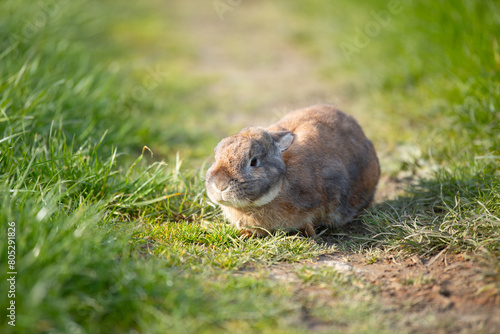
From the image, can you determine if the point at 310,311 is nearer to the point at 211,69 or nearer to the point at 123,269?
the point at 123,269

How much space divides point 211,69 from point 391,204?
515 cm

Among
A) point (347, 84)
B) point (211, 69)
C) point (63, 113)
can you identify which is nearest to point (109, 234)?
point (63, 113)

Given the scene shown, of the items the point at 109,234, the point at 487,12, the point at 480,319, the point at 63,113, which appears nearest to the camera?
the point at 480,319

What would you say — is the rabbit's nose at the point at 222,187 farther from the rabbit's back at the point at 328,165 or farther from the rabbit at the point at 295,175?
the rabbit's back at the point at 328,165

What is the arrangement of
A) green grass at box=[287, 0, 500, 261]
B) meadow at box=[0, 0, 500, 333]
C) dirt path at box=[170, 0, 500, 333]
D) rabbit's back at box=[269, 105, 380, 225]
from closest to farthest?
meadow at box=[0, 0, 500, 333] < dirt path at box=[170, 0, 500, 333] < green grass at box=[287, 0, 500, 261] < rabbit's back at box=[269, 105, 380, 225]

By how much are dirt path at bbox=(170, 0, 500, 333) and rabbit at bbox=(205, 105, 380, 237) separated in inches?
16.8

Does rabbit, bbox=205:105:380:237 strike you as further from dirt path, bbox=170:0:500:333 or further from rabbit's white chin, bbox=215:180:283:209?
dirt path, bbox=170:0:500:333

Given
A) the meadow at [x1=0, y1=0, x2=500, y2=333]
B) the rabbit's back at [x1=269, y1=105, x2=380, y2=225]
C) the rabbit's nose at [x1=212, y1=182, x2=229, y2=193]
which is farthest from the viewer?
the rabbit's back at [x1=269, y1=105, x2=380, y2=225]

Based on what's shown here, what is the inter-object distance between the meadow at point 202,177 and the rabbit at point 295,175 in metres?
0.15

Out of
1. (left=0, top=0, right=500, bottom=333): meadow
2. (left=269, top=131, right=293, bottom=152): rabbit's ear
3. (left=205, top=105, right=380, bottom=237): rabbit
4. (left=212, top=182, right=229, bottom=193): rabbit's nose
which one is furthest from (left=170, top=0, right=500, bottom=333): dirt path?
(left=269, top=131, right=293, bottom=152): rabbit's ear

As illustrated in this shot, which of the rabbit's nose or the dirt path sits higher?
the rabbit's nose

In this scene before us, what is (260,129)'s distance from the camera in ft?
11.2

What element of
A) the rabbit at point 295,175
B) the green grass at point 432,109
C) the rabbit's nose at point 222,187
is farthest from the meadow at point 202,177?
the rabbit's nose at point 222,187

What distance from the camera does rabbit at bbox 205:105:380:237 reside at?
317 centimetres
